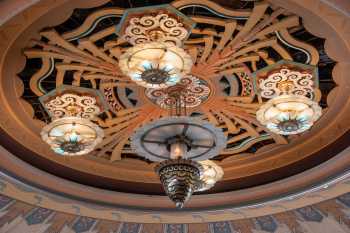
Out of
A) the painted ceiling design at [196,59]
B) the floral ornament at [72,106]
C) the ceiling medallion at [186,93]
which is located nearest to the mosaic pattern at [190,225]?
the painted ceiling design at [196,59]

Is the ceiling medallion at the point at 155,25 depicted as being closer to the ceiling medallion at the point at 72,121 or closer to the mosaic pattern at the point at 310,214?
the ceiling medallion at the point at 72,121

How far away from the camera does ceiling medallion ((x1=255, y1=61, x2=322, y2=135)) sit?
5.29 metres

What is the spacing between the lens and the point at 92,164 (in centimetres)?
804

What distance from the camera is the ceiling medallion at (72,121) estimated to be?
5.59 m

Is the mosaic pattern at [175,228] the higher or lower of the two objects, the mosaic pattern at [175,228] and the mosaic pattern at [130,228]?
the higher

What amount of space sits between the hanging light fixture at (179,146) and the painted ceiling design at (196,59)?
0.88 meters

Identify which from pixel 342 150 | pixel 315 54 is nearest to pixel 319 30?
pixel 315 54

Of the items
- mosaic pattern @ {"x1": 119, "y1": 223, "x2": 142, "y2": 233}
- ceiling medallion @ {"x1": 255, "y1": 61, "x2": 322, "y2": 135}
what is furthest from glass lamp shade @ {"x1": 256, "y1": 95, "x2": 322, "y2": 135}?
mosaic pattern @ {"x1": 119, "y1": 223, "x2": 142, "y2": 233}

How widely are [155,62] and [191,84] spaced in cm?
152

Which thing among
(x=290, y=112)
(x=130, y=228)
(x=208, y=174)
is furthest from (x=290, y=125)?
(x=130, y=228)

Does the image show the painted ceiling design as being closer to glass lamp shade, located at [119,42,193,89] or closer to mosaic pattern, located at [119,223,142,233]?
glass lamp shade, located at [119,42,193,89]

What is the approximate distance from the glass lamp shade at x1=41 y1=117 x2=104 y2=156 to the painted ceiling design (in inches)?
28.6

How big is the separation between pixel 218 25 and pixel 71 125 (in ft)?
6.12

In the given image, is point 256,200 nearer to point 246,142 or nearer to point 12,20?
point 246,142
